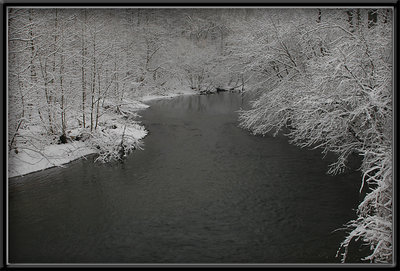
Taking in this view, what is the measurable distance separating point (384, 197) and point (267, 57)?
10.8 metres

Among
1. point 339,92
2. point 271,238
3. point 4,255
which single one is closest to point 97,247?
point 4,255

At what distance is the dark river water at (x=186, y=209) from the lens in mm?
7219

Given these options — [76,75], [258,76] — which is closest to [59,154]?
[76,75]

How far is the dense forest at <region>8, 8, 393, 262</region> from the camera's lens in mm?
7539

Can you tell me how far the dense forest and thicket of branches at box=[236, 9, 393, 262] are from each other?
4cm

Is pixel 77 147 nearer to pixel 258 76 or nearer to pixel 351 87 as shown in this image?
pixel 258 76

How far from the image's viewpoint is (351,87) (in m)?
8.16

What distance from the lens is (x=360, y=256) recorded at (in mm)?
6977

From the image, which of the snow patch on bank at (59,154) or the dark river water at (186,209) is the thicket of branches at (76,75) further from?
the dark river water at (186,209)

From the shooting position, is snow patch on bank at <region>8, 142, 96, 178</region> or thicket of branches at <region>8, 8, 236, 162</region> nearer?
Answer: thicket of branches at <region>8, 8, 236, 162</region>

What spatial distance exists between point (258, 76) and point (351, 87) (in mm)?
10492

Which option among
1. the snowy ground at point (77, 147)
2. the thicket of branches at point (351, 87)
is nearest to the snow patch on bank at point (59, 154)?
the snowy ground at point (77, 147)

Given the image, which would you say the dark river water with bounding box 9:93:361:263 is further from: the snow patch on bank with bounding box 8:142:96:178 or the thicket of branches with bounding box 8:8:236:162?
the thicket of branches with bounding box 8:8:236:162

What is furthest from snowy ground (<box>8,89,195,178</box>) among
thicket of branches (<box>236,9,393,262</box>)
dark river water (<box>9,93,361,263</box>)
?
thicket of branches (<box>236,9,393,262</box>)
